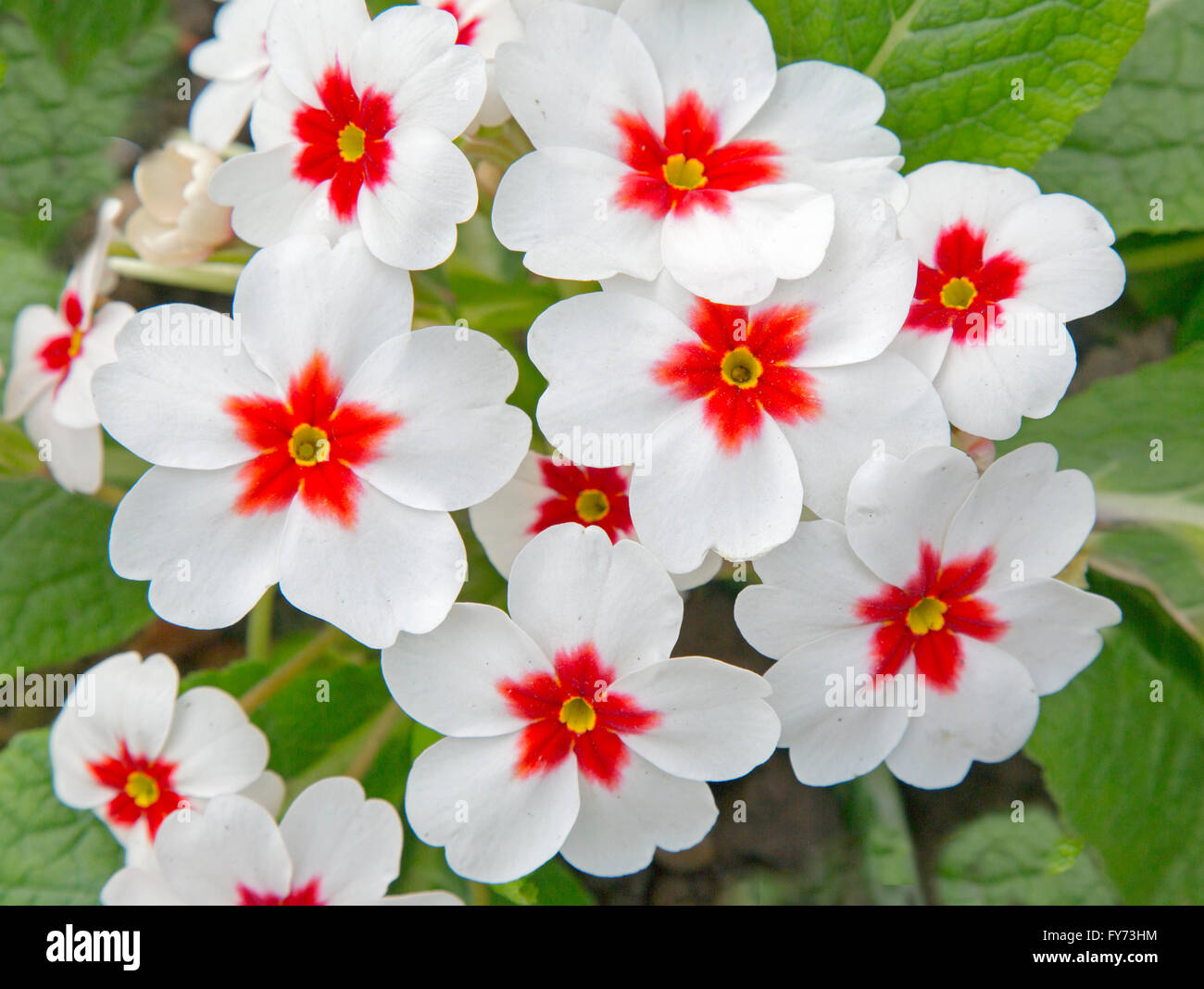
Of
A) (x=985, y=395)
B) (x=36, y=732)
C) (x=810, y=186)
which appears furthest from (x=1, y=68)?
(x=985, y=395)

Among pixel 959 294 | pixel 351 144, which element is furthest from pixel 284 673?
pixel 959 294

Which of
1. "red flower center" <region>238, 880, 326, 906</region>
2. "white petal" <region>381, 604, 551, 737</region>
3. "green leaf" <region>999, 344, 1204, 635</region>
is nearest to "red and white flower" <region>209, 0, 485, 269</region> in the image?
"white petal" <region>381, 604, 551, 737</region>

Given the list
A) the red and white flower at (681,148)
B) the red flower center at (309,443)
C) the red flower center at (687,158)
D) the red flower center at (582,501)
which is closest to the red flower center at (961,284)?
the red and white flower at (681,148)

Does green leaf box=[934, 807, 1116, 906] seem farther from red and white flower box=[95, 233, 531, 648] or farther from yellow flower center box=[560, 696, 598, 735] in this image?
red and white flower box=[95, 233, 531, 648]

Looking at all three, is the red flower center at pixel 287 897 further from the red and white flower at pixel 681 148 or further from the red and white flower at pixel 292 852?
the red and white flower at pixel 681 148

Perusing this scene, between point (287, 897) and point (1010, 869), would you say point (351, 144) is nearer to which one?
point (287, 897)
